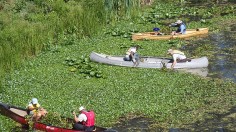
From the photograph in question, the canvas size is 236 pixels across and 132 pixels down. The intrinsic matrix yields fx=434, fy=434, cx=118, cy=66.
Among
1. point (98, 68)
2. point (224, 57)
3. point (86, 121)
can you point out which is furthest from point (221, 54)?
point (86, 121)

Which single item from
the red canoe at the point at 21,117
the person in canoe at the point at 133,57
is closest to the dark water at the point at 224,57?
the person in canoe at the point at 133,57

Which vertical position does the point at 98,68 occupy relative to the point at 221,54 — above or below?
below

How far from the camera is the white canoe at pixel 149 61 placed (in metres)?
19.8

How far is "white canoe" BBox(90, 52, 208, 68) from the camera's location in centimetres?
1977

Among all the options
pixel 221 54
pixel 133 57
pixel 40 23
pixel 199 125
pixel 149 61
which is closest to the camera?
pixel 199 125

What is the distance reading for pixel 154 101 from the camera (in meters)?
16.1

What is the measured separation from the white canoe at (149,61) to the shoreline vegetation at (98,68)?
0.40 meters

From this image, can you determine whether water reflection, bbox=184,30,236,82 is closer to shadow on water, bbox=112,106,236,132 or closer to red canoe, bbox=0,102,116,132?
shadow on water, bbox=112,106,236,132

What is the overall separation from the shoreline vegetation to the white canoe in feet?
1.32

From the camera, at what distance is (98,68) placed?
20.1m

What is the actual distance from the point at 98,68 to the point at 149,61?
248 cm

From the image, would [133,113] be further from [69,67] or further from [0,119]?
[69,67]

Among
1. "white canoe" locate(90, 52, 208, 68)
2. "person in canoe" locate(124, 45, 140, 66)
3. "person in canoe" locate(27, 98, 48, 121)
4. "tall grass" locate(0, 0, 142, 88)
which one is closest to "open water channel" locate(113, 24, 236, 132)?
"white canoe" locate(90, 52, 208, 68)

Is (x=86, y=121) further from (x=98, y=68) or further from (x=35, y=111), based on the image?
(x=98, y=68)
